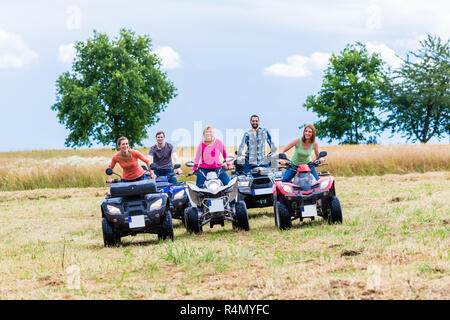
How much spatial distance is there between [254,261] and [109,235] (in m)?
3.08

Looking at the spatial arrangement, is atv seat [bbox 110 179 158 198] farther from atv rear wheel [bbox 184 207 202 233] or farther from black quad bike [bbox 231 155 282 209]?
black quad bike [bbox 231 155 282 209]

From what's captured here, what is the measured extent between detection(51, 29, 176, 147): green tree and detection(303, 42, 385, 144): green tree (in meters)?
14.6

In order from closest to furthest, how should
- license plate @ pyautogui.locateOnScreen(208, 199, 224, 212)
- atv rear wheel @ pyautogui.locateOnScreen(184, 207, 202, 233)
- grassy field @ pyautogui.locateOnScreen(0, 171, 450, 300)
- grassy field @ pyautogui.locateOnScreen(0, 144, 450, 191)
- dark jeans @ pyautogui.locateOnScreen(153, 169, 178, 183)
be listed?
grassy field @ pyautogui.locateOnScreen(0, 171, 450, 300), license plate @ pyautogui.locateOnScreen(208, 199, 224, 212), atv rear wheel @ pyautogui.locateOnScreen(184, 207, 202, 233), dark jeans @ pyautogui.locateOnScreen(153, 169, 178, 183), grassy field @ pyautogui.locateOnScreen(0, 144, 450, 191)

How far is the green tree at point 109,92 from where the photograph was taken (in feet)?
138

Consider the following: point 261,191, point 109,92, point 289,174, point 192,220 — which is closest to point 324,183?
point 289,174

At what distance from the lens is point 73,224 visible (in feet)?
46.5

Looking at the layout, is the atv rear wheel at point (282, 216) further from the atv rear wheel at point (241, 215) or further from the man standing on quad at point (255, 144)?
the man standing on quad at point (255, 144)

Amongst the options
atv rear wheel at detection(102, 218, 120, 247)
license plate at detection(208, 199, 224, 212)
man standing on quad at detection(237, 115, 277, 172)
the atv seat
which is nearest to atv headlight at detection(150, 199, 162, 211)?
the atv seat

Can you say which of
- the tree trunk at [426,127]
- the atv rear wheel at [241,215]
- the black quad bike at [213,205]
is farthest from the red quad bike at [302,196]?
the tree trunk at [426,127]

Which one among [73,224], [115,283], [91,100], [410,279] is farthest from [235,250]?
[91,100]

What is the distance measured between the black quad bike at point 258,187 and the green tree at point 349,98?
38.2 meters

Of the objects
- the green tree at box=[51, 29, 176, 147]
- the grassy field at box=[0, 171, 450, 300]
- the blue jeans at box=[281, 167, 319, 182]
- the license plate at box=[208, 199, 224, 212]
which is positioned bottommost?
the grassy field at box=[0, 171, 450, 300]

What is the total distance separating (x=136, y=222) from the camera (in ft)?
29.6

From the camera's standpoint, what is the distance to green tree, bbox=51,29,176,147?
4203 cm
